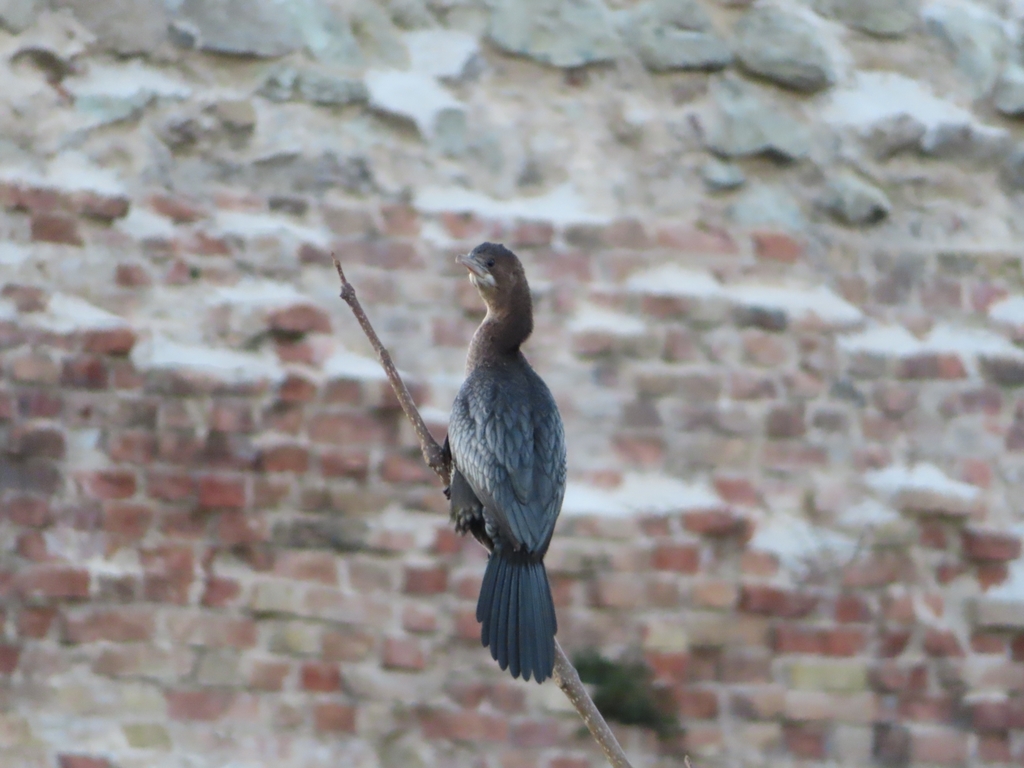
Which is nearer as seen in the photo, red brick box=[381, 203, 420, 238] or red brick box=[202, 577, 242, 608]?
red brick box=[202, 577, 242, 608]

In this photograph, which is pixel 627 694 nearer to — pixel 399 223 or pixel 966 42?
pixel 399 223

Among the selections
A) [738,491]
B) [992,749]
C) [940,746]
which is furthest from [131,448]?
[992,749]

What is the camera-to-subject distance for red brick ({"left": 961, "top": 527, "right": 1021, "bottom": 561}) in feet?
8.72

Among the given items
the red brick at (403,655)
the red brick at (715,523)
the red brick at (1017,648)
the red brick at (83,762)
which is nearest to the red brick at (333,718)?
the red brick at (403,655)

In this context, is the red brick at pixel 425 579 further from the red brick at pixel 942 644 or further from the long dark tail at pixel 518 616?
the red brick at pixel 942 644

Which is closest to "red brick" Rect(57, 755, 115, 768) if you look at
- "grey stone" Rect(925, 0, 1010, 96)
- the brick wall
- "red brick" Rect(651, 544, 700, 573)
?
the brick wall

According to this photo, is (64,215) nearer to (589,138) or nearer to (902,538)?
(589,138)

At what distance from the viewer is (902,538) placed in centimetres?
265

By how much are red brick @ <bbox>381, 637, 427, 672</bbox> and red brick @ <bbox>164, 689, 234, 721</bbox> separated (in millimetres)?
311

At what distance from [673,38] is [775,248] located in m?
0.50

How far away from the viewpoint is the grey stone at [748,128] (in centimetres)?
276

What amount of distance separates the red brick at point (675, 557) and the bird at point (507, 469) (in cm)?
59

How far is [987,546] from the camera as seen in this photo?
2658mm

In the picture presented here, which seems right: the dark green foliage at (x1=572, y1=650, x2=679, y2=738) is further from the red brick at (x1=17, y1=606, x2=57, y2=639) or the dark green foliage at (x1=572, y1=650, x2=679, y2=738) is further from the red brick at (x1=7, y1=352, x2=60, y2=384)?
the red brick at (x1=7, y1=352, x2=60, y2=384)
